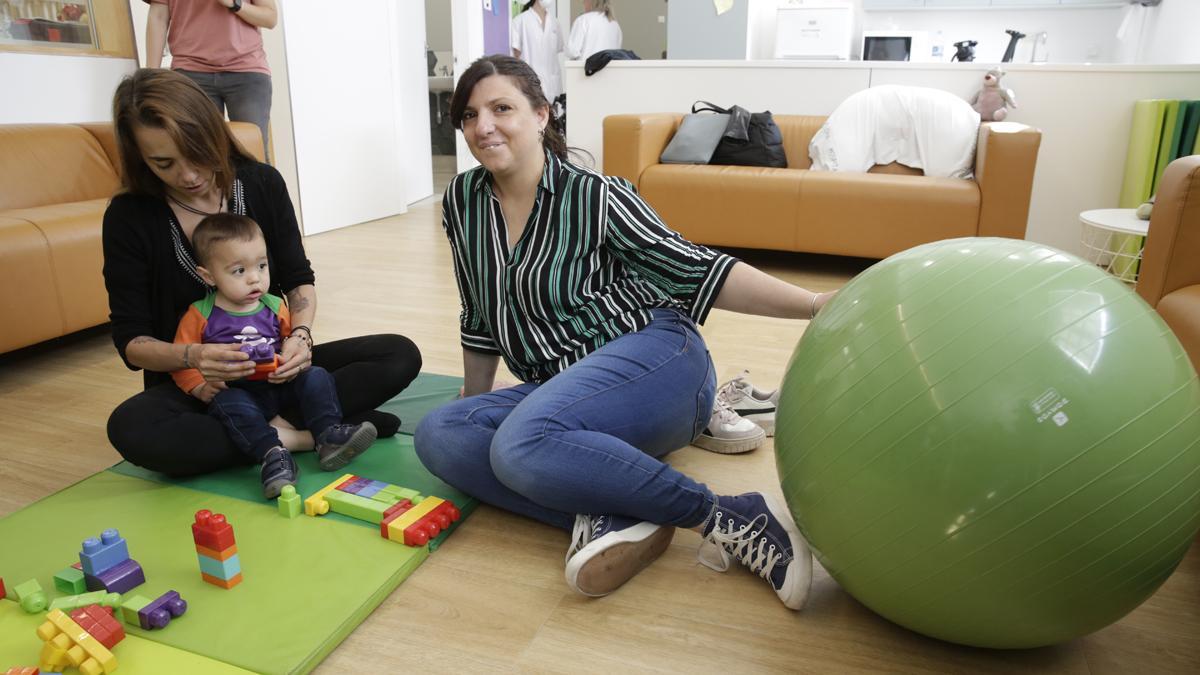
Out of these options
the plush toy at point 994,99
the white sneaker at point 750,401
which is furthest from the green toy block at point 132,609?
the plush toy at point 994,99

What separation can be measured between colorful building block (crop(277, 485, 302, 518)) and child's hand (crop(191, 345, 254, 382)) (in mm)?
253

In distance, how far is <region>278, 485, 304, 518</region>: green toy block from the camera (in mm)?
1526

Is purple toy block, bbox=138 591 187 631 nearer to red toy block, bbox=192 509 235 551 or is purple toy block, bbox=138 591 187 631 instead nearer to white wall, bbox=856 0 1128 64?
red toy block, bbox=192 509 235 551

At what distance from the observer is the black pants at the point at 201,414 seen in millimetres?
1585

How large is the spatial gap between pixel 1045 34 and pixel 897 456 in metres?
6.69

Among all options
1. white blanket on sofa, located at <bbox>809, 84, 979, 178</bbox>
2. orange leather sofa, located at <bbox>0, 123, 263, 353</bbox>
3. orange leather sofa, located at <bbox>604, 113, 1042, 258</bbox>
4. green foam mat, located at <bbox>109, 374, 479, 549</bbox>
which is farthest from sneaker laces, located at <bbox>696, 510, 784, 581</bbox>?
white blanket on sofa, located at <bbox>809, 84, 979, 178</bbox>

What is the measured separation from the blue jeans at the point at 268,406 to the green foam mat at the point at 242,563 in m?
0.13

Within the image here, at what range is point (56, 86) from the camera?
3.63 metres

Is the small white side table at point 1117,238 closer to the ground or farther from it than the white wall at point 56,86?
closer to the ground

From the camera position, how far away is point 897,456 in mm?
991

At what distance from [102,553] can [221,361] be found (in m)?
0.42

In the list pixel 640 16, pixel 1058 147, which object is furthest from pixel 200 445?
pixel 640 16

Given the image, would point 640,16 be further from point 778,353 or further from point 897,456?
point 897,456

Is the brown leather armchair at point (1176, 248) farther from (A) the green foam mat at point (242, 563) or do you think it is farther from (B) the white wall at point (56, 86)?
(B) the white wall at point (56, 86)
